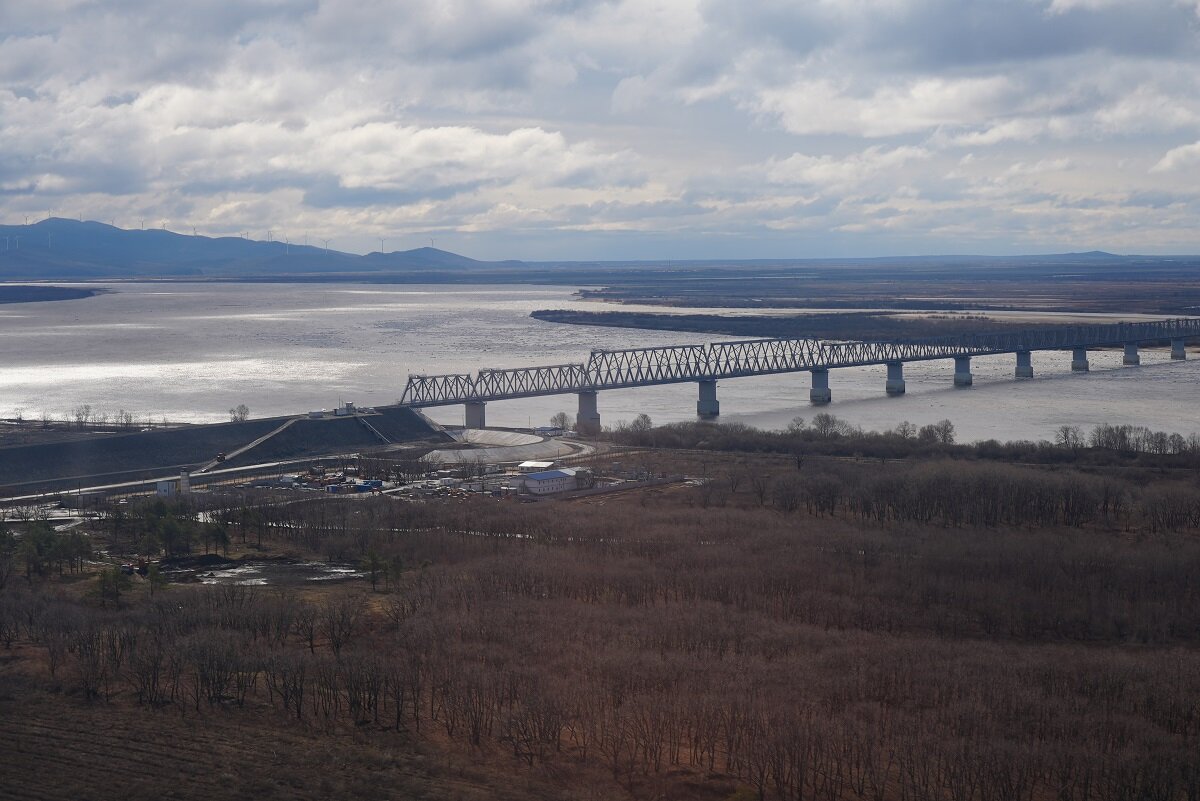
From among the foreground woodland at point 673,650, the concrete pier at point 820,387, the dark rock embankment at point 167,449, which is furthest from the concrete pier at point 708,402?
the foreground woodland at point 673,650

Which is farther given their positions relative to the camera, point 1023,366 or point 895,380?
point 1023,366

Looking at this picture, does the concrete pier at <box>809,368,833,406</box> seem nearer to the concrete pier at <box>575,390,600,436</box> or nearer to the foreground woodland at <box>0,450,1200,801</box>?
the concrete pier at <box>575,390,600,436</box>

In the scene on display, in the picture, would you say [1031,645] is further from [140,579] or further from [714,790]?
[140,579]

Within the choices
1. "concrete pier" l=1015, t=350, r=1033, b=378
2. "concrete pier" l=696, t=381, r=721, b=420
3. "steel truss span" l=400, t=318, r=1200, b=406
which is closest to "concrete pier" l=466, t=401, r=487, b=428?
"steel truss span" l=400, t=318, r=1200, b=406

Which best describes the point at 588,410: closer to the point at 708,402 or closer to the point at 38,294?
the point at 708,402

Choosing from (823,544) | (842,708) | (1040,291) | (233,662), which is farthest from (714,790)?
(1040,291)

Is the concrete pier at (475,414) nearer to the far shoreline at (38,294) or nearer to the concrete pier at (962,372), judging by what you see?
the concrete pier at (962,372)

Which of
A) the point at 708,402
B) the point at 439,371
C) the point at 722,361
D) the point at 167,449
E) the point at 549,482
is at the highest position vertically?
the point at 439,371

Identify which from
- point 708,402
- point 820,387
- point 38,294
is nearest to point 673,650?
point 708,402
